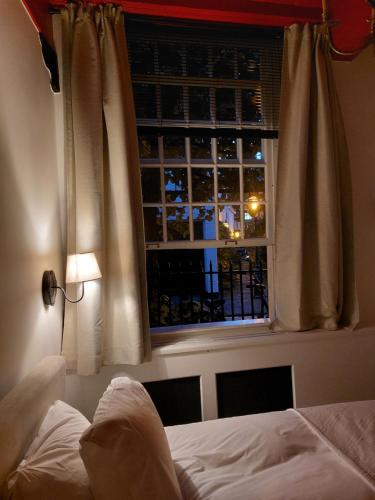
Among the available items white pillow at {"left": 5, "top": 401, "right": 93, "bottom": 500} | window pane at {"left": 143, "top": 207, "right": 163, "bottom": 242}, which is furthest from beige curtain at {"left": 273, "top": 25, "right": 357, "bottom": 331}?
white pillow at {"left": 5, "top": 401, "right": 93, "bottom": 500}

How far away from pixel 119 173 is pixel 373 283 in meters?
2.10

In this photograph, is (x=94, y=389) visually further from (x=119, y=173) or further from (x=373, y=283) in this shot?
(x=373, y=283)

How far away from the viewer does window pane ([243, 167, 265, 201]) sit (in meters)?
2.61

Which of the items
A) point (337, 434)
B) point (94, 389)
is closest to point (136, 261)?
point (94, 389)

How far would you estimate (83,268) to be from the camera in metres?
1.80

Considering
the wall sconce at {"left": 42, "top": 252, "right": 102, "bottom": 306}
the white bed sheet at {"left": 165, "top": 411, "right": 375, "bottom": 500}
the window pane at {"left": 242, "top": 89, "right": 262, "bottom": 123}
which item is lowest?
the white bed sheet at {"left": 165, "top": 411, "right": 375, "bottom": 500}

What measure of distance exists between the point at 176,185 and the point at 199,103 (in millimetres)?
608

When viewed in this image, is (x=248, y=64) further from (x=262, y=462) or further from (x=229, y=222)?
(x=262, y=462)

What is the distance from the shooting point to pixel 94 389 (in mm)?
2135

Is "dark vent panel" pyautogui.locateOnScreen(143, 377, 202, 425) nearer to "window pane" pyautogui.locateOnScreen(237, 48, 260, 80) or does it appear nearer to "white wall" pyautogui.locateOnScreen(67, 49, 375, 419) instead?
"white wall" pyautogui.locateOnScreen(67, 49, 375, 419)

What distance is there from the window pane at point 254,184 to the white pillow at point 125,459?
1857mm

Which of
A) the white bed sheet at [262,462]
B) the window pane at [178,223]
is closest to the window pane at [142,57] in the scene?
the window pane at [178,223]

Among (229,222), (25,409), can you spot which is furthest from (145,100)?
(25,409)

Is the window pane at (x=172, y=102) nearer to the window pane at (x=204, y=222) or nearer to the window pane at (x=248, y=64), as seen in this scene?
the window pane at (x=248, y=64)
